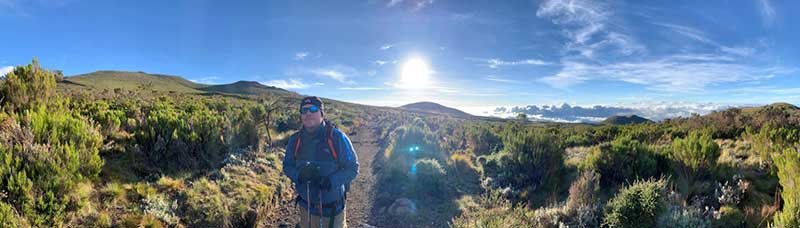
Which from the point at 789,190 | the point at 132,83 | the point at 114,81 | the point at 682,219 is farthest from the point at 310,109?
the point at 114,81

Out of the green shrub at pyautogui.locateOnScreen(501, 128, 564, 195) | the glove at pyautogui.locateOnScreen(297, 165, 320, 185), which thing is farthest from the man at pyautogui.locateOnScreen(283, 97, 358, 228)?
the green shrub at pyautogui.locateOnScreen(501, 128, 564, 195)

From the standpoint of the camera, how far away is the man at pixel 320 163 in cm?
375

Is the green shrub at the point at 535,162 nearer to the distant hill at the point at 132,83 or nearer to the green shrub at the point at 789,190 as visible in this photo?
the green shrub at the point at 789,190

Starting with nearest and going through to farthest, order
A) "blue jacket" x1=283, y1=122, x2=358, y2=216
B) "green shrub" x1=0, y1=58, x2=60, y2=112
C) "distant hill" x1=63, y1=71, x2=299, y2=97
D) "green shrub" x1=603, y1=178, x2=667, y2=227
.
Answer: "blue jacket" x1=283, y1=122, x2=358, y2=216, "green shrub" x1=603, y1=178, x2=667, y2=227, "green shrub" x1=0, y1=58, x2=60, y2=112, "distant hill" x1=63, y1=71, x2=299, y2=97

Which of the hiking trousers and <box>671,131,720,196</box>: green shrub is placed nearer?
the hiking trousers

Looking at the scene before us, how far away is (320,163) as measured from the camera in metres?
3.84

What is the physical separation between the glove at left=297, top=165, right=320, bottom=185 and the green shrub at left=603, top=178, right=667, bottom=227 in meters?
4.08

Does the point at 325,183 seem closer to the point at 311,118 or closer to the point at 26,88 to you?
the point at 311,118

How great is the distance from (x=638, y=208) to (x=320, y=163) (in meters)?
4.45

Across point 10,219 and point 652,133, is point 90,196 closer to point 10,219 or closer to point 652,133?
point 10,219

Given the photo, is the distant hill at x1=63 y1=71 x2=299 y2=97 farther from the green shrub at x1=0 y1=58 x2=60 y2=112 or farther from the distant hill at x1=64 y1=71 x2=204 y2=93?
the green shrub at x1=0 y1=58 x2=60 y2=112

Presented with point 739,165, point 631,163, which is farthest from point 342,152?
point 739,165

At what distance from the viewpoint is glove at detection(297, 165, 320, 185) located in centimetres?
349

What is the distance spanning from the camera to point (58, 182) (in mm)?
4164
